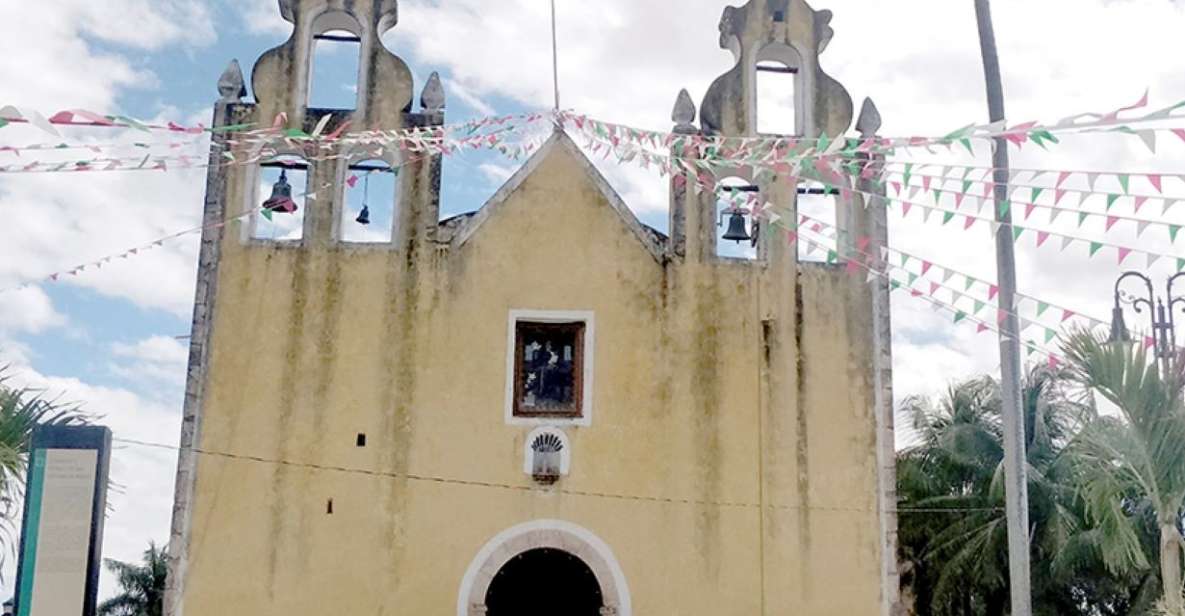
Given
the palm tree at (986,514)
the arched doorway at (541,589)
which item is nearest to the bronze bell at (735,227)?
the arched doorway at (541,589)

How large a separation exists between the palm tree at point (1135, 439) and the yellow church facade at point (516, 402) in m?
2.18

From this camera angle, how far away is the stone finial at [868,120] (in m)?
13.4

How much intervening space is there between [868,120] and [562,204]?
123 inches

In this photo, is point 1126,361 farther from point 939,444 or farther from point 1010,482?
point 939,444

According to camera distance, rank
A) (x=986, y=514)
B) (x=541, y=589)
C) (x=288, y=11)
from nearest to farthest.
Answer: (x=288, y=11)
(x=541, y=589)
(x=986, y=514)

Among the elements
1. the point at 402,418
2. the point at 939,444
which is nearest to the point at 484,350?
the point at 402,418

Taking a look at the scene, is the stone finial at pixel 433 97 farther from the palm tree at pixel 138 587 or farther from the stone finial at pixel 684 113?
the palm tree at pixel 138 587

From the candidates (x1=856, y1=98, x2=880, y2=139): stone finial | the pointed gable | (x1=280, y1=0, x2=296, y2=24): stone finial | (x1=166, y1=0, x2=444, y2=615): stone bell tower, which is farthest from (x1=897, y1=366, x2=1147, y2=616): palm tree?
(x1=280, y1=0, x2=296, y2=24): stone finial

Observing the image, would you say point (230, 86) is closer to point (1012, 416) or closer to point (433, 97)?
point (433, 97)

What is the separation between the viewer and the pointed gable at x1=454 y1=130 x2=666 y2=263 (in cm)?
1295

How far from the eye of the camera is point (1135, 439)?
1050 centimetres

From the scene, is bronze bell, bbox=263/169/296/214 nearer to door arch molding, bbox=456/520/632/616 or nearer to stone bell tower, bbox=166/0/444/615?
→ stone bell tower, bbox=166/0/444/615

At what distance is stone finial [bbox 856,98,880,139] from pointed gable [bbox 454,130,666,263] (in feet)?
7.46

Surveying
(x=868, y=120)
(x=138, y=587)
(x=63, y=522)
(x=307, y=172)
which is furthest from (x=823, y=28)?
(x=138, y=587)
